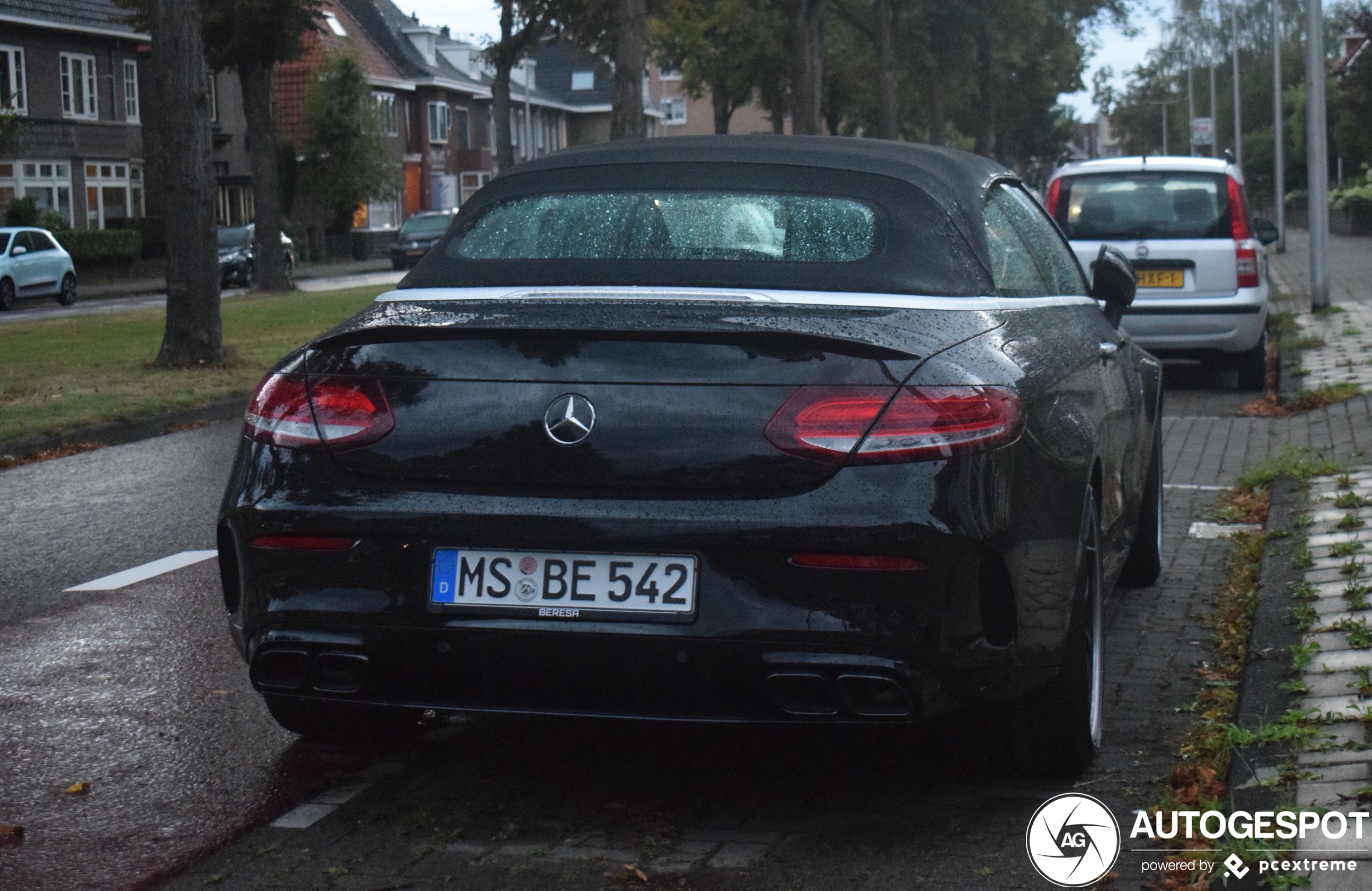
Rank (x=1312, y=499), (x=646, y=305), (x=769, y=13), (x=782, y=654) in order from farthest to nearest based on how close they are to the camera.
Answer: (x=769, y=13) < (x=1312, y=499) < (x=646, y=305) < (x=782, y=654)

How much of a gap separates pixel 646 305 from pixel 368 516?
0.75 m

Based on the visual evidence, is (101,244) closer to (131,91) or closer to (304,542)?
(131,91)

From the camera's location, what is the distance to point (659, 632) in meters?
3.80

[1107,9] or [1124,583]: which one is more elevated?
[1107,9]

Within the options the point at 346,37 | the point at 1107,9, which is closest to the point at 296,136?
the point at 346,37

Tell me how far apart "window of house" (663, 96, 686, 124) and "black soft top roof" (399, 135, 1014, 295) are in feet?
383

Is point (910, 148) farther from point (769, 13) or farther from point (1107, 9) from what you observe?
point (1107, 9)

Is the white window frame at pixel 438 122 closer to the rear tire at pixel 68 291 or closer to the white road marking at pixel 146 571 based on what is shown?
the rear tire at pixel 68 291

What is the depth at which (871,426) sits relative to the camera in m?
3.76

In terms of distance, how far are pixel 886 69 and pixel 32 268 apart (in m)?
20.8

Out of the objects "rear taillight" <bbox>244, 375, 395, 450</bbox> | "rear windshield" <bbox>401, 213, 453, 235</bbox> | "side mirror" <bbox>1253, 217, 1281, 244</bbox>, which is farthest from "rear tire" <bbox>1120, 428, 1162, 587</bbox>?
"rear windshield" <bbox>401, 213, 453, 235</bbox>

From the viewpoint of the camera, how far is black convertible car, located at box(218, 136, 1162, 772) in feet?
12.4

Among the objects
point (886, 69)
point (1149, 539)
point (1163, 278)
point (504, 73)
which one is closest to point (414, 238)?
point (504, 73)

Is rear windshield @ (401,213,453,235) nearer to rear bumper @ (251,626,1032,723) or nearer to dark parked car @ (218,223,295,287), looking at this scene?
dark parked car @ (218,223,295,287)
